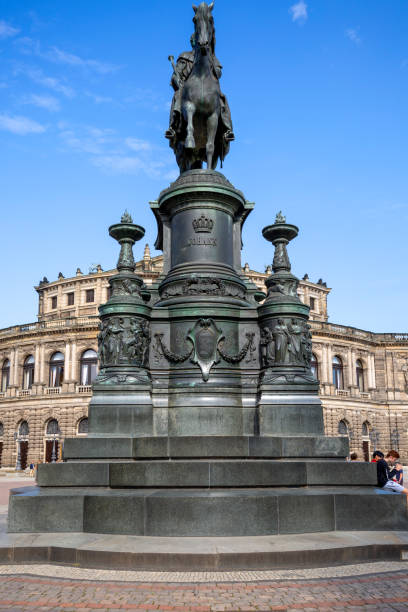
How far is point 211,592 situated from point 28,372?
60.7 metres

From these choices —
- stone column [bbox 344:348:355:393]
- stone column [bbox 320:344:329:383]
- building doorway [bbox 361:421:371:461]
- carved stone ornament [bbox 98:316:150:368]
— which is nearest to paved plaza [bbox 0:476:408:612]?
carved stone ornament [bbox 98:316:150:368]

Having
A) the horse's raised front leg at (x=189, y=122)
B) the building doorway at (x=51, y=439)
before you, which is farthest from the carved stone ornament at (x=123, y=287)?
the building doorway at (x=51, y=439)

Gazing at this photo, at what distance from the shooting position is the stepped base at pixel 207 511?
6.84m

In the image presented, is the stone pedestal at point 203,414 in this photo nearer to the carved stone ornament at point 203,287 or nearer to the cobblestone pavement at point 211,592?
the carved stone ornament at point 203,287

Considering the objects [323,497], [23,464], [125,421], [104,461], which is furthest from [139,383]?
[23,464]

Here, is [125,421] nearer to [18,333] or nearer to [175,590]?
[175,590]

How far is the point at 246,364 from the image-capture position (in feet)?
32.9

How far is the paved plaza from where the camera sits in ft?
15.9

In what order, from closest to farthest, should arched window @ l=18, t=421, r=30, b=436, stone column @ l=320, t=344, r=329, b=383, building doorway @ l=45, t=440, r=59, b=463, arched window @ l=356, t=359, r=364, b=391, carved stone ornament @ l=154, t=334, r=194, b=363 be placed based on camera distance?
carved stone ornament @ l=154, t=334, r=194, b=363 < building doorway @ l=45, t=440, r=59, b=463 < arched window @ l=18, t=421, r=30, b=436 < stone column @ l=320, t=344, r=329, b=383 < arched window @ l=356, t=359, r=364, b=391

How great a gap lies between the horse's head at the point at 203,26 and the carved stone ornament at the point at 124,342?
584 cm

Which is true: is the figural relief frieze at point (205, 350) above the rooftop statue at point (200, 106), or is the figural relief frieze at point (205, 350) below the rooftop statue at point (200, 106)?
below

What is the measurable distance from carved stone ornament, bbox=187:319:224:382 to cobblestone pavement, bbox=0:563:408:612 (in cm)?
431

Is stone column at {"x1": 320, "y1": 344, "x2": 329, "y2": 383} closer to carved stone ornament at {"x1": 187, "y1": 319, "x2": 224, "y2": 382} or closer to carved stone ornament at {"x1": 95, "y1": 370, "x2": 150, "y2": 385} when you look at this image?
carved stone ornament at {"x1": 187, "y1": 319, "x2": 224, "y2": 382}

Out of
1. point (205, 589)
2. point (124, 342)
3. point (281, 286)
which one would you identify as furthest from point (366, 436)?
point (205, 589)
